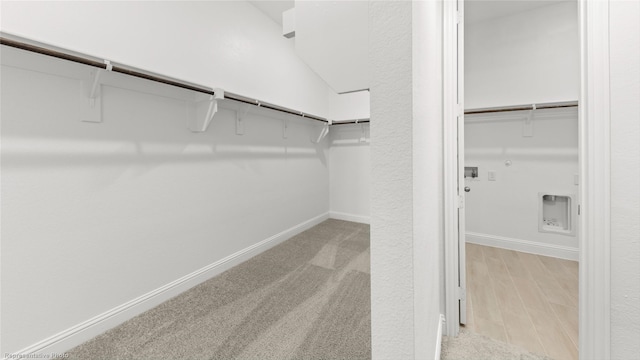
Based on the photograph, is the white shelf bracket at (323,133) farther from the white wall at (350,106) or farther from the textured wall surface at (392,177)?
the textured wall surface at (392,177)

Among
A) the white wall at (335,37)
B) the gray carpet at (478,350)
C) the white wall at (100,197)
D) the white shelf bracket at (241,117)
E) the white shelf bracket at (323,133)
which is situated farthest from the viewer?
the white shelf bracket at (323,133)

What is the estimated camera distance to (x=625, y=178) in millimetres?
950

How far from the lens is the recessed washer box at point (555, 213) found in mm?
2631

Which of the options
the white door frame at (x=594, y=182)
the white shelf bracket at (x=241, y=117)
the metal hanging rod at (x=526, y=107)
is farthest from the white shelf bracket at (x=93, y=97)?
the metal hanging rod at (x=526, y=107)

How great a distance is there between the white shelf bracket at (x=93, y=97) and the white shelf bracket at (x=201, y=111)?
59cm

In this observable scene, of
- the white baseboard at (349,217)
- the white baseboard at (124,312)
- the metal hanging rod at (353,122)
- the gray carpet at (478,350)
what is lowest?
the gray carpet at (478,350)

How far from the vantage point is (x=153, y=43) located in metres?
1.73

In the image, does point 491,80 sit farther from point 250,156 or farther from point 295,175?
point 250,156

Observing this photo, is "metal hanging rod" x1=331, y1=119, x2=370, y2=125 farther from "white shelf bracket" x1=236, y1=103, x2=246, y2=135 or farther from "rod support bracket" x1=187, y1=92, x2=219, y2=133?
"rod support bracket" x1=187, y1=92, x2=219, y2=133

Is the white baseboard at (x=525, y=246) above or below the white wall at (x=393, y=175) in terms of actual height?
below

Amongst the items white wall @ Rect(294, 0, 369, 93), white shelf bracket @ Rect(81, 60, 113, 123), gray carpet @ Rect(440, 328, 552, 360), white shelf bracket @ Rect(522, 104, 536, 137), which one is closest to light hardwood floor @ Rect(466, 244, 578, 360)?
gray carpet @ Rect(440, 328, 552, 360)

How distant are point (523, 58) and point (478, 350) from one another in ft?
10.4

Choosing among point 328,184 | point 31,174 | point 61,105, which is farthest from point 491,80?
point 31,174

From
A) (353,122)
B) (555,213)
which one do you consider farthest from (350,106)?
(555,213)
